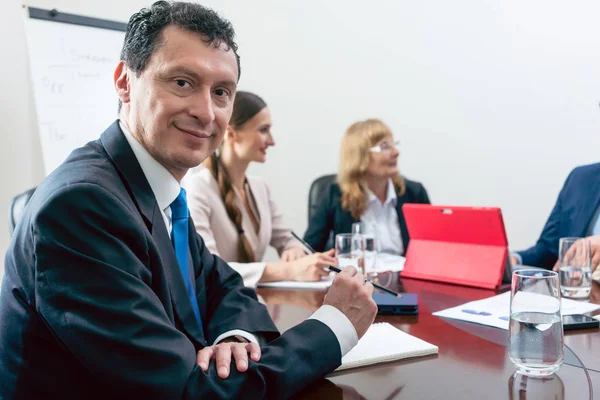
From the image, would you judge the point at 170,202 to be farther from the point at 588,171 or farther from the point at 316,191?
the point at 588,171

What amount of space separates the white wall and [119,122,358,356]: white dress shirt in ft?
8.49

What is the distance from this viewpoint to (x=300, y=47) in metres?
3.73

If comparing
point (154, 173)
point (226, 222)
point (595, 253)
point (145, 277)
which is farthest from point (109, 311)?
point (595, 253)

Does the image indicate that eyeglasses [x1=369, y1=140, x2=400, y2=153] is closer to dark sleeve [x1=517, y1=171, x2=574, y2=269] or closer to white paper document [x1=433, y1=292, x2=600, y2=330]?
dark sleeve [x1=517, y1=171, x2=574, y2=269]

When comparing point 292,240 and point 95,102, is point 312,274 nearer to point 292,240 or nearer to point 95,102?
point 292,240

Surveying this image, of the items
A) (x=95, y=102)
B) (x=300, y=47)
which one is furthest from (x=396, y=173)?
(x=95, y=102)

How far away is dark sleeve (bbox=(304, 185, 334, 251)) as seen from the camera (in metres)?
2.93

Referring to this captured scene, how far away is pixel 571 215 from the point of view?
8.37 ft

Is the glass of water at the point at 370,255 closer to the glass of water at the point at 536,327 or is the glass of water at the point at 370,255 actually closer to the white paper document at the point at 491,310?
the white paper document at the point at 491,310

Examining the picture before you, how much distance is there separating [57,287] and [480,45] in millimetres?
3568

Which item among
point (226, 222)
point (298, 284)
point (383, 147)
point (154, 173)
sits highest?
point (154, 173)

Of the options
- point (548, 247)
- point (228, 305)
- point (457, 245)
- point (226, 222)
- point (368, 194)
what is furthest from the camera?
point (368, 194)

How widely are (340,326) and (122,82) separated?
71 cm

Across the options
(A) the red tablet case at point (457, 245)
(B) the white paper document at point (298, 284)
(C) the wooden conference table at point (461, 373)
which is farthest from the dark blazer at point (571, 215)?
(C) the wooden conference table at point (461, 373)
